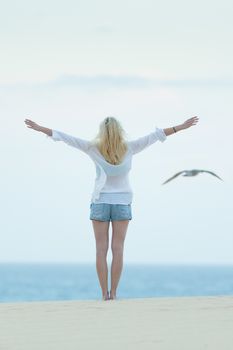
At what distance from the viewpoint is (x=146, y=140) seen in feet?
37.1

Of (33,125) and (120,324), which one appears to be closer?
(120,324)

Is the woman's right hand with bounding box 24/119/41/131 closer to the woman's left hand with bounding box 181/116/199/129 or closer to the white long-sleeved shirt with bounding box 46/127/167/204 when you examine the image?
the white long-sleeved shirt with bounding box 46/127/167/204

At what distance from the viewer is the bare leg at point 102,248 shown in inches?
443

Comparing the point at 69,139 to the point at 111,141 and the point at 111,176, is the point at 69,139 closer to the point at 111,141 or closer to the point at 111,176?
the point at 111,141

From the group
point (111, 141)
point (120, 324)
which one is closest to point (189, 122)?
point (111, 141)

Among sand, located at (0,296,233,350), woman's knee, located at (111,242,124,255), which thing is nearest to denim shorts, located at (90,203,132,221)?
woman's knee, located at (111,242,124,255)

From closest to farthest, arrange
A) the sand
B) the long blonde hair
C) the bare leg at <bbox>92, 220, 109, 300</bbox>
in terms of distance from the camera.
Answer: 1. the sand
2. the long blonde hair
3. the bare leg at <bbox>92, 220, 109, 300</bbox>

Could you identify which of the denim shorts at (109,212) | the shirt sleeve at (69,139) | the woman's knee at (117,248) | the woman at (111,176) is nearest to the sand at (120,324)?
the woman's knee at (117,248)

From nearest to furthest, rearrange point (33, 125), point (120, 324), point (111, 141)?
point (120, 324)
point (111, 141)
point (33, 125)

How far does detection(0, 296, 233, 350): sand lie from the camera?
879 cm

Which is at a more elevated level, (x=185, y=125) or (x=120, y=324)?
(x=185, y=125)

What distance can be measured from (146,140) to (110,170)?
43 centimetres

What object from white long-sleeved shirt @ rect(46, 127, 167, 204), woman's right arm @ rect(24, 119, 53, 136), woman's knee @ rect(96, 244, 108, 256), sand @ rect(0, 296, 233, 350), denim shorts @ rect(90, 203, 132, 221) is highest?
woman's right arm @ rect(24, 119, 53, 136)

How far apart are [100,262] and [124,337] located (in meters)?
2.40
